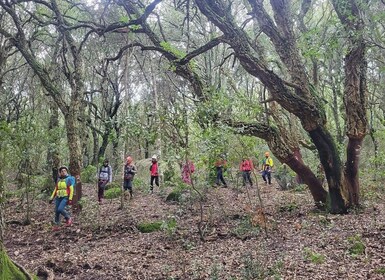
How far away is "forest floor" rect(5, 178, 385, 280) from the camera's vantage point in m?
6.29

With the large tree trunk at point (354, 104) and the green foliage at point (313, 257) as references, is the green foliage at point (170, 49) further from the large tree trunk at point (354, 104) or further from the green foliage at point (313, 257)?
the green foliage at point (313, 257)

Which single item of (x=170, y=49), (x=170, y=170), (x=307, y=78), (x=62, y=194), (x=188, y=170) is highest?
(x=170, y=49)

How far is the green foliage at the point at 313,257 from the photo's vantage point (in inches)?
251

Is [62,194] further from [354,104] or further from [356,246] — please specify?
[354,104]

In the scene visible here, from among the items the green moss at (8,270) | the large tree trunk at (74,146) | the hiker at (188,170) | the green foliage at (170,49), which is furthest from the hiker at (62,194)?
the green moss at (8,270)

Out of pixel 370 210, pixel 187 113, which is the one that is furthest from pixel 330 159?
pixel 187 113

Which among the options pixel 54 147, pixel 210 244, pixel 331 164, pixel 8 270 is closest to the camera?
pixel 8 270

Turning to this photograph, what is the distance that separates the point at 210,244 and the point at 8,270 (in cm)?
454

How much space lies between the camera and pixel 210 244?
329 inches

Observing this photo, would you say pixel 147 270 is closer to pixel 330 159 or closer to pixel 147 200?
pixel 330 159

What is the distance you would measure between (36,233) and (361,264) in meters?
7.80

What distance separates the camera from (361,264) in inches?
241

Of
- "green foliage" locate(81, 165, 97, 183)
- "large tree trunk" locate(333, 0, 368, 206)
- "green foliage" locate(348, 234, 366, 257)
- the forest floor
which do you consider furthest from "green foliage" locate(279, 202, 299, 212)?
"green foliage" locate(81, 165, 97, 183)

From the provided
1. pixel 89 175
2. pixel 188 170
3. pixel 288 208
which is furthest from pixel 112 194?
pixel 188 170
